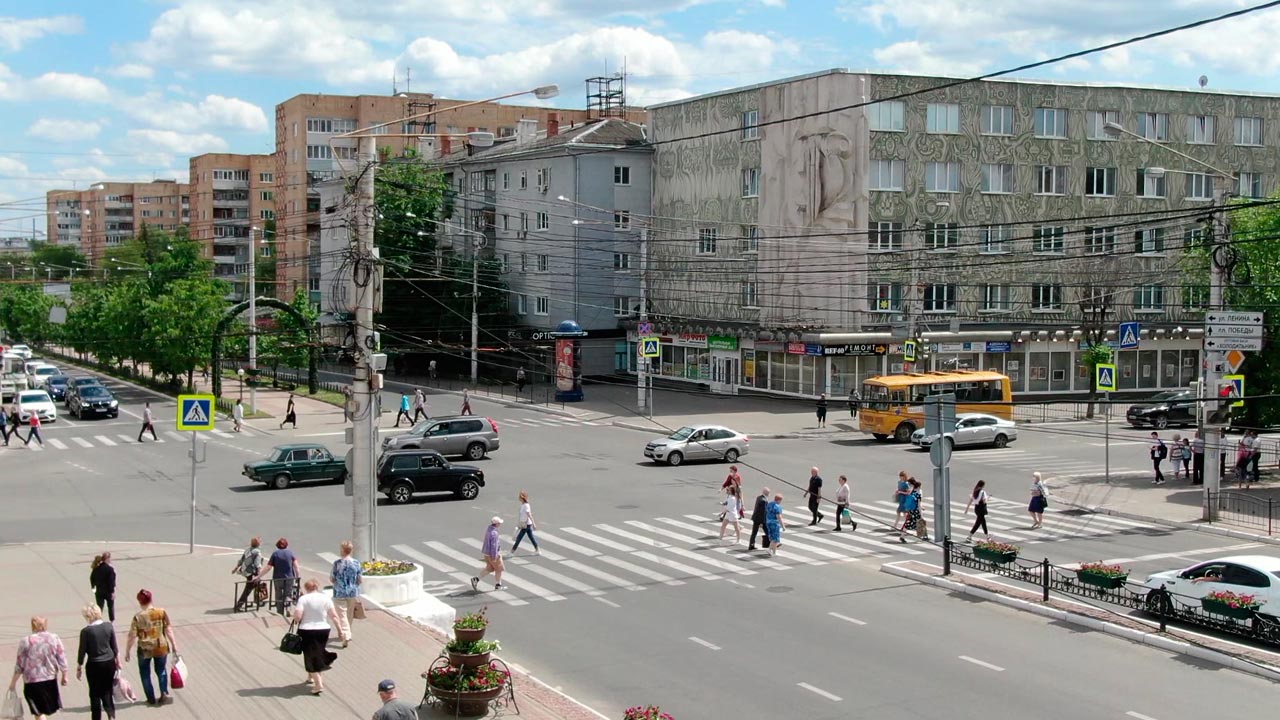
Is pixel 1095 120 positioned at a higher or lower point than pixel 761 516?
higher

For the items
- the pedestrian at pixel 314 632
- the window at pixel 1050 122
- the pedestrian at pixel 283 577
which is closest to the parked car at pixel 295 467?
the pedestrian at pixel 283 577

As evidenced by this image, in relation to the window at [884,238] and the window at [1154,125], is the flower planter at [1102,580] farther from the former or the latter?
the window at [1154,125]

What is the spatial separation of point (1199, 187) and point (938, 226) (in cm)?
1682

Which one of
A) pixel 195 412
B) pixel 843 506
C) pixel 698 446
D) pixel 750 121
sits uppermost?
pixel 750 121

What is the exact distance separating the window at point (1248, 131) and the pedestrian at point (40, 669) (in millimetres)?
67100

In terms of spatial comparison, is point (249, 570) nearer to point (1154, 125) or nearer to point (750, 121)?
point (750, 121)

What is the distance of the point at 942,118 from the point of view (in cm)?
6053

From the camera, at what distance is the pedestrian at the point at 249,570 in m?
19.8

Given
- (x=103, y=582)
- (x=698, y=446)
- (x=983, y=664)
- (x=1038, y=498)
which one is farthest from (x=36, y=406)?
(x=983, y=664)

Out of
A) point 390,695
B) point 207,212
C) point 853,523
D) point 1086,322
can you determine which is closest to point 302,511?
point 853,523

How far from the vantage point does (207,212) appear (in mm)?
143750

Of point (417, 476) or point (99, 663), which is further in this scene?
point (417, 476)

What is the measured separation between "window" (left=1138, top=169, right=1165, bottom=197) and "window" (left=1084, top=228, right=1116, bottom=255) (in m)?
2.72

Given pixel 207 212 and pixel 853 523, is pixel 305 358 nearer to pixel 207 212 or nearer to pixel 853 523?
pixel 853 523
